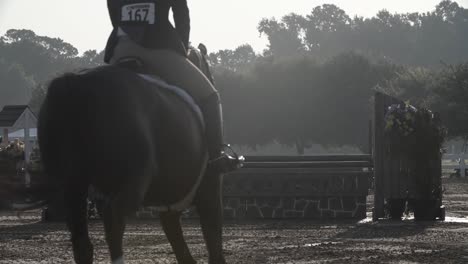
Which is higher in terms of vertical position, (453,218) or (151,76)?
(151,76)

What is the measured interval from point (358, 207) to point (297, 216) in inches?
52.1

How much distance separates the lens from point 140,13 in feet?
28.1

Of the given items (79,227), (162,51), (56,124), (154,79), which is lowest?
(79,227)

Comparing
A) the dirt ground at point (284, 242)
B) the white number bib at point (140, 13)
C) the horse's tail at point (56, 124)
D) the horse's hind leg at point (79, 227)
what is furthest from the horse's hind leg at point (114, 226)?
the dirt ground at point (284, 242)

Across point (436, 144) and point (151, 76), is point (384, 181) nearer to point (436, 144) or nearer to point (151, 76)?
point (436, 144)

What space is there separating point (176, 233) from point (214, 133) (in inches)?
53.6

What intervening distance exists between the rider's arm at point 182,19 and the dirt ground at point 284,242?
12.6ft

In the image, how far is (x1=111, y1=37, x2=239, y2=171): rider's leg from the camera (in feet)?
27.5

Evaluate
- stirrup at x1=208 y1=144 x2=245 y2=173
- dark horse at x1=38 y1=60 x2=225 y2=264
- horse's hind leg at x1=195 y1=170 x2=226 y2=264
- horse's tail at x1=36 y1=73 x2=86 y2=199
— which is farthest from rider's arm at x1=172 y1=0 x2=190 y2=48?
horse's tail at x1=36 y1=73 x2=86 y2=199

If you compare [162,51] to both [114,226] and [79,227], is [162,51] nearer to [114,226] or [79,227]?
[79,227]

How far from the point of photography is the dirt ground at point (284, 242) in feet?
41.4

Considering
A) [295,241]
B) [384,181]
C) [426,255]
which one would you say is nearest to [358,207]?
[384,181]

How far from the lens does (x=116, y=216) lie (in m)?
6.95

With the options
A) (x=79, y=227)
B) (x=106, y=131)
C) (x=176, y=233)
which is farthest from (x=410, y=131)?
(x=106, y=131)
